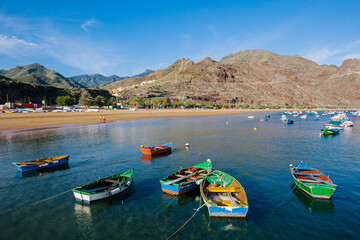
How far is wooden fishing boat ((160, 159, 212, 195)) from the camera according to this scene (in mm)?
16797

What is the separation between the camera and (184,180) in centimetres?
1864

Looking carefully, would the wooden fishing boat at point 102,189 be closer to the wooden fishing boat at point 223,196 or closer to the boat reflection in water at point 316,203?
the wooden fishing boat at point 223,196

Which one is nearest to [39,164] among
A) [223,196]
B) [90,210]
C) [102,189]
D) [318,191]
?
[102,189]

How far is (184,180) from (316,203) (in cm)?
1147

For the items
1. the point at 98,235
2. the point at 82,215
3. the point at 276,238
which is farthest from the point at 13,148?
the point at 276,238

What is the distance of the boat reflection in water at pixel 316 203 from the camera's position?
15055 mm

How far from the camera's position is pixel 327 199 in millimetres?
16438

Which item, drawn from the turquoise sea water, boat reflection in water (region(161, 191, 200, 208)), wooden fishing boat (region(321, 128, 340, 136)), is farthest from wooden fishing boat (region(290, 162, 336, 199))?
wooden fishing boat (region(321, 128, 340, 136))

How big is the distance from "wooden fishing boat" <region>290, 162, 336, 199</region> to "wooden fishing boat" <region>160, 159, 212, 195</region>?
350 inches

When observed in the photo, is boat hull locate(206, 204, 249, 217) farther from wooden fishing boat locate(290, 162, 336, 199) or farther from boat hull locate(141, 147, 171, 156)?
boat hull locate(141, 147, 171, 156)

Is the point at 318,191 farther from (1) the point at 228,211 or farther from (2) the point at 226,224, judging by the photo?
(2) the point at 226,224

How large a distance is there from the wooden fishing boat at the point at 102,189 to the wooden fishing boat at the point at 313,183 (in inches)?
641

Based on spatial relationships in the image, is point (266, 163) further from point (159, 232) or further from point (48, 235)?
point (48, 235)

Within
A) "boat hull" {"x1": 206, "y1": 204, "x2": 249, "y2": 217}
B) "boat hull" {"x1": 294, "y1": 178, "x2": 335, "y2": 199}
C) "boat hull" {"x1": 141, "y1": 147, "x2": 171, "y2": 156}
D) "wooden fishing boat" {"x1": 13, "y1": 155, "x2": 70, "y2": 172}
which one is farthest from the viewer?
"boat hull" {"x1": 141, "y1": 147, "x2": 171, "y2": 156}
